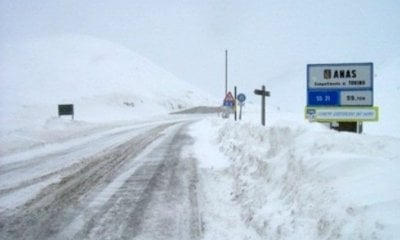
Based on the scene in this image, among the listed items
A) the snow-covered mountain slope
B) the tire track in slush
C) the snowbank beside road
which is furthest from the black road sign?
the snowbank beside road

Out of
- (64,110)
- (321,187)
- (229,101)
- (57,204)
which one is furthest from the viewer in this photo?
(64,110)

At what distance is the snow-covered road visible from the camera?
7723 mm

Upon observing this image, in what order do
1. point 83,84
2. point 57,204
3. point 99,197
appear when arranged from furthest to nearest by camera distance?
point 83,84, point 99,197, point 57,204

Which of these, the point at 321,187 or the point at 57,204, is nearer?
the point at 321,187

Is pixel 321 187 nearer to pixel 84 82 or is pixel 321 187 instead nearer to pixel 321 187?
pixel 321 187

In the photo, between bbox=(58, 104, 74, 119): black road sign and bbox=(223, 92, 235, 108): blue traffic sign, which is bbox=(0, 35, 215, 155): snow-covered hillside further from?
bbox=(223, 92, 235, 108): blue traffic sign

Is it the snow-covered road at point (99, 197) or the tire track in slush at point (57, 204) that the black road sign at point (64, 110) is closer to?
the snow-covered road at point (99, 197)

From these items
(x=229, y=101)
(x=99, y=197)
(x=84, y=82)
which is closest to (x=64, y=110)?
(x=229, y=101)

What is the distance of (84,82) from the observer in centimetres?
8906

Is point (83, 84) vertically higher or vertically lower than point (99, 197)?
higher

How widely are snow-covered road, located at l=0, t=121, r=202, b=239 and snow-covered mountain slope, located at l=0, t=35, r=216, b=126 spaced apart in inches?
1366

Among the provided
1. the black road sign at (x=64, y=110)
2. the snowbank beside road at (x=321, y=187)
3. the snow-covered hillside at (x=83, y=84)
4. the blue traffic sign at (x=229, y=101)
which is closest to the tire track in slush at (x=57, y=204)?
the snowbank beside road at (x=321, y=187)

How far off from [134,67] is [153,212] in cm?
11225

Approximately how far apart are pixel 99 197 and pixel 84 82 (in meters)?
81.4
